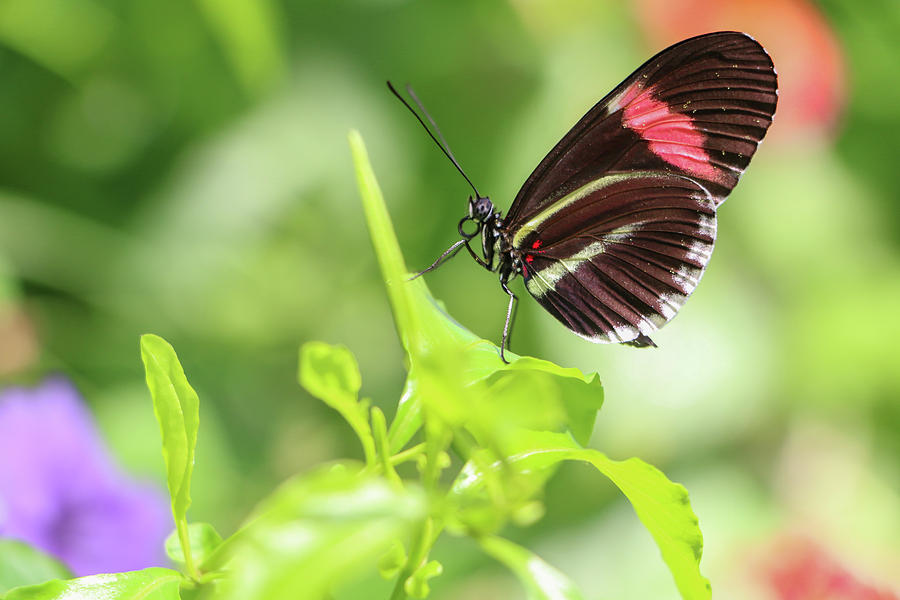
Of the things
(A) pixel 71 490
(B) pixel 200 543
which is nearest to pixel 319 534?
(B) pixel 200 543

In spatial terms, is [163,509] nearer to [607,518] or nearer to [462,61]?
[607,518]

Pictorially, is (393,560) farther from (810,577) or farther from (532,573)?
(810,577)

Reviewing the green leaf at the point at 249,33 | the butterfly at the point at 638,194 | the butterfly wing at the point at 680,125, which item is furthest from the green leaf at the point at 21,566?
the green leaf at the point at 249,33

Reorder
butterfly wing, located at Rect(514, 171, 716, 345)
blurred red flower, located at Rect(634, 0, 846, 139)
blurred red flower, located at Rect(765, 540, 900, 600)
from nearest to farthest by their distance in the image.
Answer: butterfly wing, located at Rect(514, 171, 716, 345)
blurred red flower, located at Rect(765, 540, 900, 600)
blurred red flower, located at Rect(634, 0, 846, 139)

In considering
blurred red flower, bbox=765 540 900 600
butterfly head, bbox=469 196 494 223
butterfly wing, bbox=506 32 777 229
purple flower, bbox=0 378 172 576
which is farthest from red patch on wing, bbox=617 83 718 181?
blurred red flower, bbox=765 540 900 600

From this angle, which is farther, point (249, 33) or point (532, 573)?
point (249, 33)

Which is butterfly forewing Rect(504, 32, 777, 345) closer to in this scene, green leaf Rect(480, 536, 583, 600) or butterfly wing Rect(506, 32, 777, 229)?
butterfly wing Rect(506, 32, 777, 229)
